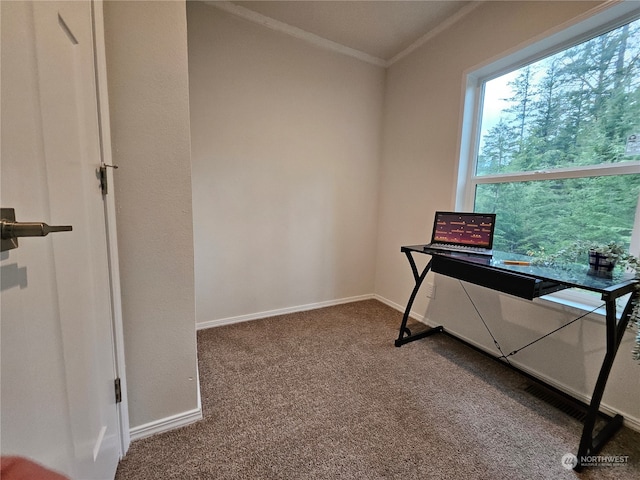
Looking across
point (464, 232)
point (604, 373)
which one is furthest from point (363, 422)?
point (464, 232)

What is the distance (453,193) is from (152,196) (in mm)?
2138

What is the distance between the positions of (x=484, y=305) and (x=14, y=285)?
2.45 meters

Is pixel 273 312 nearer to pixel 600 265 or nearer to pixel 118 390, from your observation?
pixel 118 390

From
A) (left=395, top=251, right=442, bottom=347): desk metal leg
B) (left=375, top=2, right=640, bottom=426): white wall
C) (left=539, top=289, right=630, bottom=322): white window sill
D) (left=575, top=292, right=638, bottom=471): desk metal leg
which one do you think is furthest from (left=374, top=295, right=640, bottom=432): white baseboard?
(left=539, top=289, right=630, bottom=322): white window sill

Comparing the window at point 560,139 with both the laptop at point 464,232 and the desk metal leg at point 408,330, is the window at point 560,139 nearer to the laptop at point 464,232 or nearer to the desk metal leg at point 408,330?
the laptop at point 464,232

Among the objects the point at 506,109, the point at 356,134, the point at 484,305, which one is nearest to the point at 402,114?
the point at 356,134

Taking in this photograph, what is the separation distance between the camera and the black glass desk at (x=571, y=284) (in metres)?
1.20

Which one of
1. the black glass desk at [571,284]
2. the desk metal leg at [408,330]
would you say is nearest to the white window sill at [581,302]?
the black glass desk at [571,284]

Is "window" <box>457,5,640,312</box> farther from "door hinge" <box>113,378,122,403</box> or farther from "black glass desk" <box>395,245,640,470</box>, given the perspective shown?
"door hinge" <box>113,378,122,403</box>

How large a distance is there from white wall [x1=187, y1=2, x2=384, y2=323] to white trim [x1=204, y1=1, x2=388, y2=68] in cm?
5

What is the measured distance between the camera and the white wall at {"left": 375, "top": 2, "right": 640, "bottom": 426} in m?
1.59

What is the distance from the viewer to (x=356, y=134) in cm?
285

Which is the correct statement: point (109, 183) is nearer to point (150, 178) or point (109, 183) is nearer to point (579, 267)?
point (150, 178)

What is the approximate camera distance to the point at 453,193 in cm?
228
